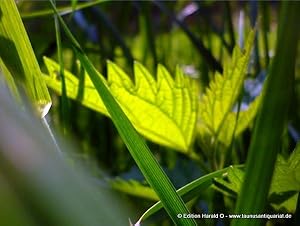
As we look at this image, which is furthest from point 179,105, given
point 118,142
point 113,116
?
point 118,142

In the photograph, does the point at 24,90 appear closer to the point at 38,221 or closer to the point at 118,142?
the point at 38,221

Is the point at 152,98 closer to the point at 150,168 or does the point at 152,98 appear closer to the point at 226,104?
the point at 226,104

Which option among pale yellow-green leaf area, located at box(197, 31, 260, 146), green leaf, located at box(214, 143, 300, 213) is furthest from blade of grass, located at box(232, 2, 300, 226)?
pale yellow-green leaf area, located at box(197, 31, 260, 146)

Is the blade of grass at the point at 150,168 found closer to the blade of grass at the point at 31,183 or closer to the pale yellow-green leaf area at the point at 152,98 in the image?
the blade of grass at the point at 31,183

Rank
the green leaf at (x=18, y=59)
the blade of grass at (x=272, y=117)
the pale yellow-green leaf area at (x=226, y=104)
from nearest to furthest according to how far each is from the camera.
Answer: the blade of grass at (x=272, y=117) < the green leaf at (x=18, y=59) < the pale yellow-green leaf area at (x=226, y=104)

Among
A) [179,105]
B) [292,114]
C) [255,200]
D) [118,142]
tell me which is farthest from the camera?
[118,142]

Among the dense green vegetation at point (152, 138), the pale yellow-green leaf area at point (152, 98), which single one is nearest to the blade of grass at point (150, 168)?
the dense green vegetation at point (152, 138)

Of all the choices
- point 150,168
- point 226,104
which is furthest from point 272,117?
point 226,104
